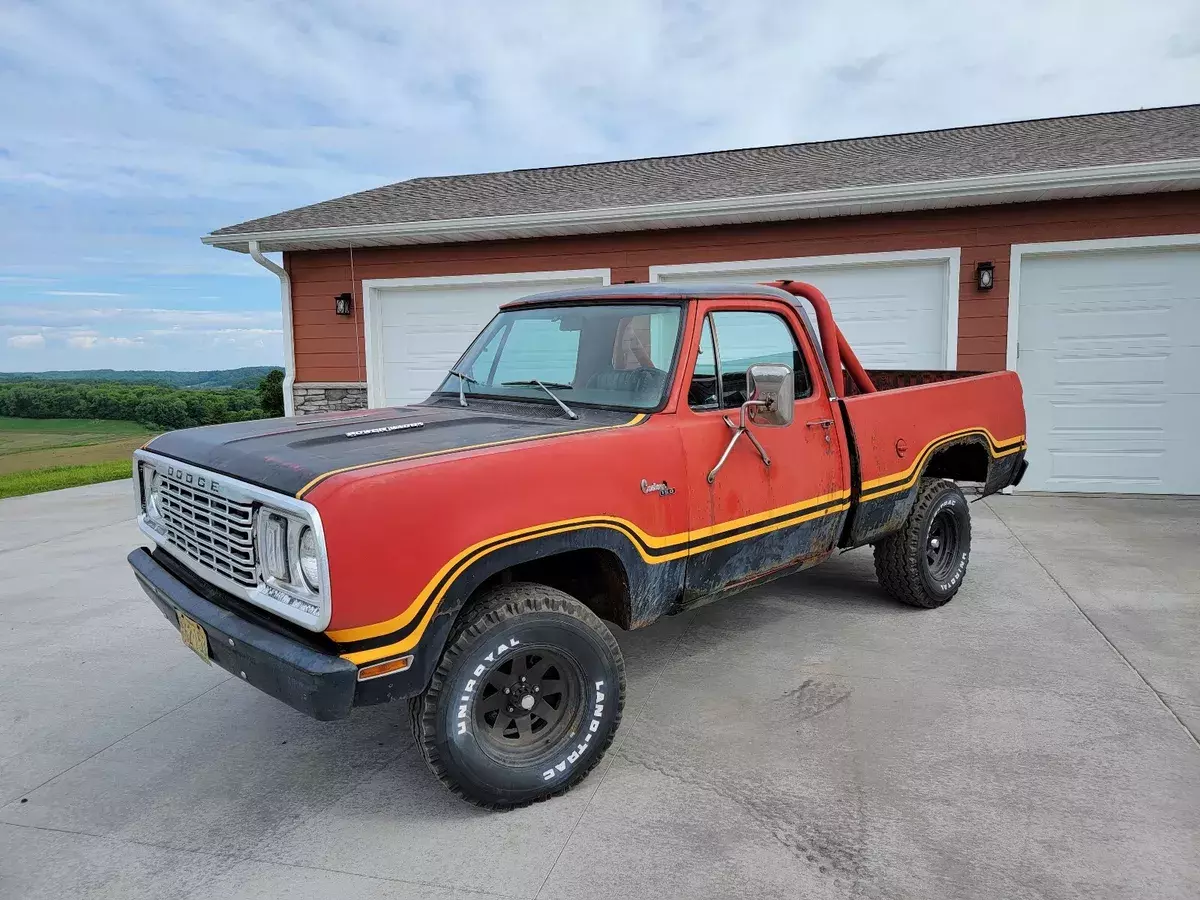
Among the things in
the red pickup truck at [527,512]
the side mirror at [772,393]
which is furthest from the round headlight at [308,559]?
the side mirror at [772,393]

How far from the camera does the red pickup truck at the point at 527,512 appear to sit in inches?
101

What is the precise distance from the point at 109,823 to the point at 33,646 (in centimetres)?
234

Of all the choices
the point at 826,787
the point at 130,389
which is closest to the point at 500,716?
the point at 826,787

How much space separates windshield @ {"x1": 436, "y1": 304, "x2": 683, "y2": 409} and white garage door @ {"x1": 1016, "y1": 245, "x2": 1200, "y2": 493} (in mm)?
6344

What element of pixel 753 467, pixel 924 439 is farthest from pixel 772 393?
pixel 924 439

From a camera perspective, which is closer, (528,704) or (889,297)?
(528,704)

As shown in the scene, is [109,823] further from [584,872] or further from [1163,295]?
[1163,295]

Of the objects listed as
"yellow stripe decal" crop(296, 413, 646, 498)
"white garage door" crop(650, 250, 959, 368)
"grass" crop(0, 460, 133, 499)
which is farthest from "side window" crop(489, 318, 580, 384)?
"grass" crop(0, 460, 133, 499)

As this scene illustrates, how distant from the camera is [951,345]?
864 centimetres

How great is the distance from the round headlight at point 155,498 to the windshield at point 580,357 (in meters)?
1.40

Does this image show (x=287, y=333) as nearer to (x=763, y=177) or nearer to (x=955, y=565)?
(x=763, y=177)

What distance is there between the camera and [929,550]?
5195mm

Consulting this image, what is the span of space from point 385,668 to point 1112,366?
8481 mm

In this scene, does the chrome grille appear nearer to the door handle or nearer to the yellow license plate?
the yellow license plate
